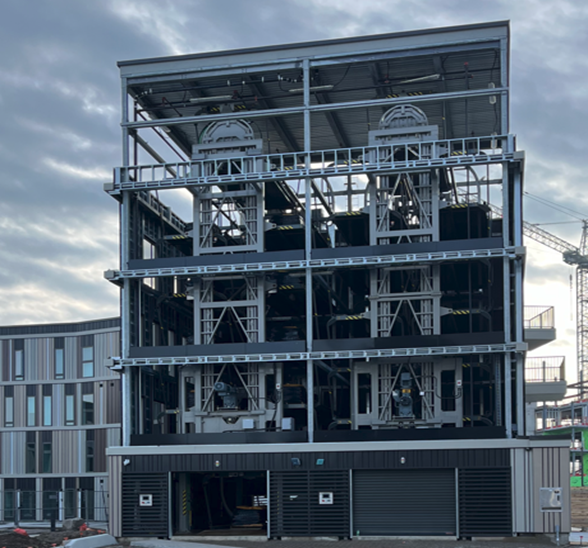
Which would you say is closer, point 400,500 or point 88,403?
point 400,500

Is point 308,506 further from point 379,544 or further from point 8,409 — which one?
point 8,409

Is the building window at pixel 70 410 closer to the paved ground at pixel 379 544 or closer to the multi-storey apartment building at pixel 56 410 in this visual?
the multi-storey apartment building at pixel 56 410

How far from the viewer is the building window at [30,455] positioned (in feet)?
202

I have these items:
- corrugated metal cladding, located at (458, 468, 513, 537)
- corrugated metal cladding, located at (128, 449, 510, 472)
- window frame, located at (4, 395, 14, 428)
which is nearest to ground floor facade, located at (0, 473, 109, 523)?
window frame, located at (4, 395, 14, 428)

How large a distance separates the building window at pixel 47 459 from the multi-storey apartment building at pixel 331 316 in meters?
10.1

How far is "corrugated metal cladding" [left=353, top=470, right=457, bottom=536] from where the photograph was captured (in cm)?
4325

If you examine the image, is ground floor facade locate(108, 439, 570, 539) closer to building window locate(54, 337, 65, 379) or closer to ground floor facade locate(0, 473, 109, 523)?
ground floor facade locate(0, 473, 109, 523)

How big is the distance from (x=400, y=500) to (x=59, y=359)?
28442 mm

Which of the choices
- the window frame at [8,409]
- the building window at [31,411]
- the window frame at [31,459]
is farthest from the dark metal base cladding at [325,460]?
the window frame at [8,409]

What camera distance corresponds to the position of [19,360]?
62.8 m

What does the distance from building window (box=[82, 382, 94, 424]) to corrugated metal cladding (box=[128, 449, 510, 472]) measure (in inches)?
636

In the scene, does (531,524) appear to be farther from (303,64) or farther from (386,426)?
(303,64)

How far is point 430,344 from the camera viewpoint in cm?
4522

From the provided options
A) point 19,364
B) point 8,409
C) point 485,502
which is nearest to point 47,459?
point 8,409
